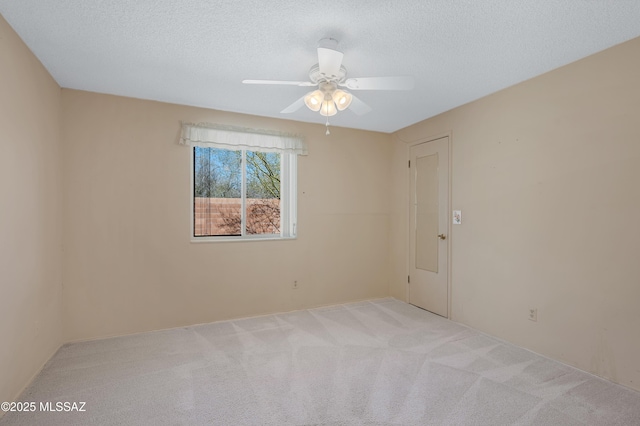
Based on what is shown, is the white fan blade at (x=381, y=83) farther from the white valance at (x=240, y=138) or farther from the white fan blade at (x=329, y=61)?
the white valance at (x=240, y=138)

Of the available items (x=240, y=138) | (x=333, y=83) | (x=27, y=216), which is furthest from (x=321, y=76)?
(x=27, y=216)

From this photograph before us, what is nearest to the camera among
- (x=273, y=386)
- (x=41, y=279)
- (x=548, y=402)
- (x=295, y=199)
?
(x=548, y=402)

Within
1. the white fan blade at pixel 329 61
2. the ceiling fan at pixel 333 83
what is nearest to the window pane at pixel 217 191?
the ceiling fan at pixel 333 83

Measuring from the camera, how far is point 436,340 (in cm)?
293

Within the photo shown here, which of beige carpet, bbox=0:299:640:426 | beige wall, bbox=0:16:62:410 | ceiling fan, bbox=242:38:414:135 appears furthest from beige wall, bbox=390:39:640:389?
beige wall, bbox=0:16:62:410

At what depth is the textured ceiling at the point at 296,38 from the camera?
1.74 m

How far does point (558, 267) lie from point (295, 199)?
2735 mm

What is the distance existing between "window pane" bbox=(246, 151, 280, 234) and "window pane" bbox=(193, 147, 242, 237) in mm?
141

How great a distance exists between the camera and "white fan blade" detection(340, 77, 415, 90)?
197 centimetres

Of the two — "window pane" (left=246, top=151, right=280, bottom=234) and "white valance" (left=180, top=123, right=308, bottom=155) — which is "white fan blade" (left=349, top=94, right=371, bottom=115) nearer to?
"white valance" (left=180, top=123, right=308, bottom=155)

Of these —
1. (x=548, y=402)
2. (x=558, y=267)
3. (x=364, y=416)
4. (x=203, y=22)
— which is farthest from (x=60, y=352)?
(x=558, y=267)

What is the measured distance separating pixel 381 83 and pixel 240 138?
6.54 ft

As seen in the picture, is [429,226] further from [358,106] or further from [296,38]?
[296,38]

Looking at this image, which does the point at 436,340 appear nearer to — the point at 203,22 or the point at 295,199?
the point at 295,199
